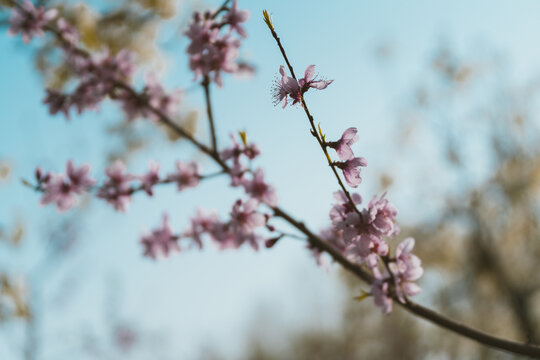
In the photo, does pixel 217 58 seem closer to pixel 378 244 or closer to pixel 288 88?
pixel 288 88

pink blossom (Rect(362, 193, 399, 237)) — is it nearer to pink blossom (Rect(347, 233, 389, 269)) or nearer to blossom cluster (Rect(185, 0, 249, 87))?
pink blossom (Rect(347, 233, 389, 269))

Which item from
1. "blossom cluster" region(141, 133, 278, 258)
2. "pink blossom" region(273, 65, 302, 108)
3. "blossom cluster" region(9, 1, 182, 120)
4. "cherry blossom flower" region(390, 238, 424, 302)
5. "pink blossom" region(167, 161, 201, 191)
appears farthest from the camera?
"blossom cluster" region(9, 1, 182, 120)

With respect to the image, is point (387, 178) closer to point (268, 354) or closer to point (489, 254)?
point (489, 254)

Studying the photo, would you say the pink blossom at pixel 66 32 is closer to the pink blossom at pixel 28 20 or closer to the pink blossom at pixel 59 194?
the pink blossom at pixel 28 20

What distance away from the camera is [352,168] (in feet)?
4.83

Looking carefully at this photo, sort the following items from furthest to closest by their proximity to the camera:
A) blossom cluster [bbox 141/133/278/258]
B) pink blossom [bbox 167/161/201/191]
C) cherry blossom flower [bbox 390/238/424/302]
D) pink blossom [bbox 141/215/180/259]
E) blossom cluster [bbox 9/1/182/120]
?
1. blossom cluster [bbox 9/1/182/120]
2. pink blossom [bbox 141/215/180/259]
3. pink blossom [bbox 167/161/201/191]
4. blossom cluster [bbox 141/133/278/258]
5. cherry blossom flower [bbox 390/238/424/302]

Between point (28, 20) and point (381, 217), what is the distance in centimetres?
282

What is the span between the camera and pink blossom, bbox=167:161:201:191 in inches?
94.7

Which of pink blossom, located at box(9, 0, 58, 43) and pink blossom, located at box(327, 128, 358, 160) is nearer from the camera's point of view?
pink blossom, located at box(327, 128, 358, 160)

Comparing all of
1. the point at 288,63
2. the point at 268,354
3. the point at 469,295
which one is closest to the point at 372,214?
the point at 288,63

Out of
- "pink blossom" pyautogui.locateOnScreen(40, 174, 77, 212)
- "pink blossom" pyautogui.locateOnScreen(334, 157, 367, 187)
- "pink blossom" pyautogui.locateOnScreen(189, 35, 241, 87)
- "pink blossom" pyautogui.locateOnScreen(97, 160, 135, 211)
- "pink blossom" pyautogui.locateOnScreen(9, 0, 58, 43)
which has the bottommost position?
"pink blossom" pyautogui.locateOnScreen(334, 157, 367, 187)

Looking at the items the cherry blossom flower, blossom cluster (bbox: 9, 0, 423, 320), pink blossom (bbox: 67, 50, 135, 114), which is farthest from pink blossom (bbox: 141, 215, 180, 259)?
the cherry blossom flower

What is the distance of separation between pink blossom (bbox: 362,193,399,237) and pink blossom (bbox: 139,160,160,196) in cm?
148

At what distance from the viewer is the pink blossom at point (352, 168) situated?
1445 millimetres
